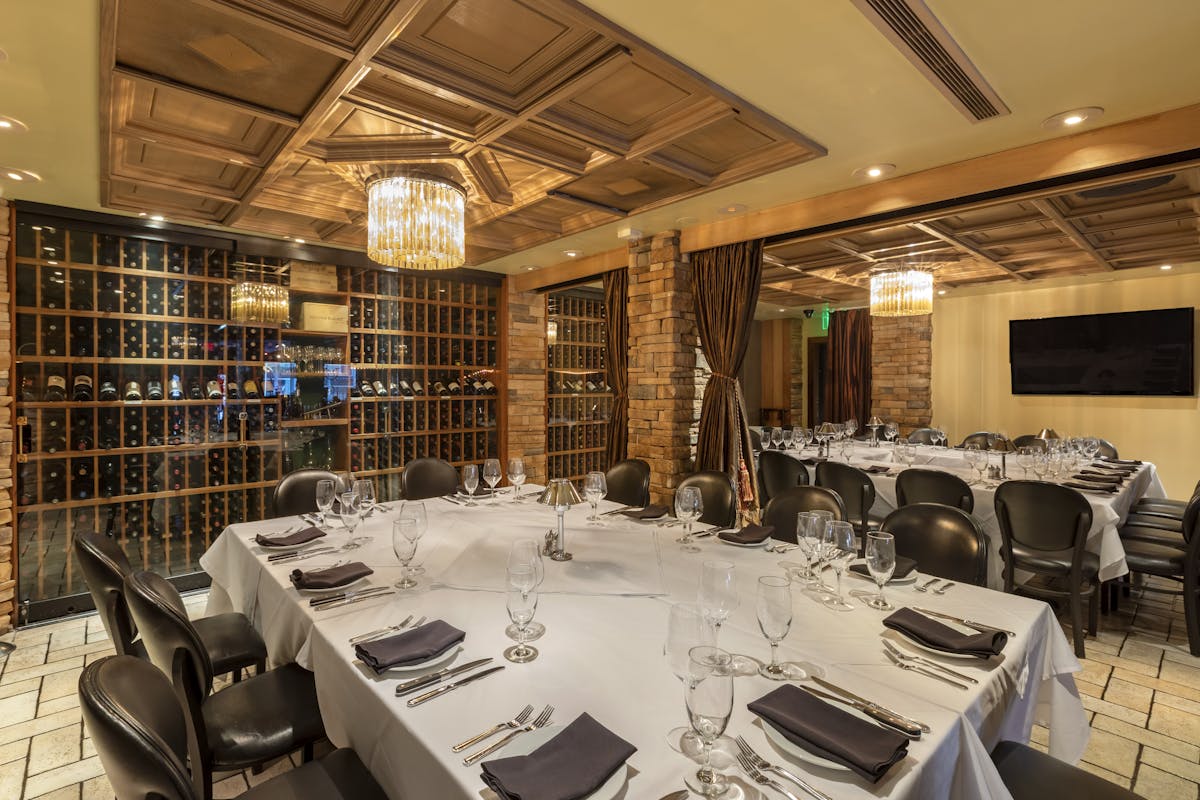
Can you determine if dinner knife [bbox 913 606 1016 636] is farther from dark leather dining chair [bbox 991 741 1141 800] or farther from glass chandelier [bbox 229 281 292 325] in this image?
glass chandelier [bbox 229 281 292 325]

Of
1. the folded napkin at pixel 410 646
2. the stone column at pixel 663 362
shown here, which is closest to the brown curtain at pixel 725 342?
the stone column at pixel 663 362

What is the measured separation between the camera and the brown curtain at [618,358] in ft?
15.8

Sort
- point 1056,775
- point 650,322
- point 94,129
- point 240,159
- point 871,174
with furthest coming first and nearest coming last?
point 650,322
point 871,174
point 240,159
point 94,129
point 1056,775

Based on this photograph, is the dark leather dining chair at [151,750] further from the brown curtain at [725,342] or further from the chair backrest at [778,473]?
the chair backrest at [778,473]

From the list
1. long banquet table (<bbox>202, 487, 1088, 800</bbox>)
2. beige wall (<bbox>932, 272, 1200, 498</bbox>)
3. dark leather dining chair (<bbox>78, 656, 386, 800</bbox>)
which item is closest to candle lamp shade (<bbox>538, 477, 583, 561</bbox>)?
long banquet table (<bbox>202, 487, 1088, 800</bbox>)

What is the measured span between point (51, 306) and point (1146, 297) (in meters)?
9.37

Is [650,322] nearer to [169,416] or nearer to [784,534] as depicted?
[784,534]

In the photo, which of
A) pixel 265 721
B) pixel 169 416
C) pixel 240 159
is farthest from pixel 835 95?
pixel 169 416

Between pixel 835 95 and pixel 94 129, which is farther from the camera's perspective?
pixel 94 129

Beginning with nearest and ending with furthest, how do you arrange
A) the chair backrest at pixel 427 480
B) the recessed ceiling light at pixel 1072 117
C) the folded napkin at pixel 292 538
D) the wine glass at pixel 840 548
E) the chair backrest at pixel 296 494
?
the wine glass at pixel 840 548 → the folded napkin at pixel 292 538 → the recessed ceiling light at pixel 1072 117 → the chair backrest at pixel 296 494 → the chair backrest at pixel 427 480

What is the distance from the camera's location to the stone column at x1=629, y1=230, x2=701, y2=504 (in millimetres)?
4234

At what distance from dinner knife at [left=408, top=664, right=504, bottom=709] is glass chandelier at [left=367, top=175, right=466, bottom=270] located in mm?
1850

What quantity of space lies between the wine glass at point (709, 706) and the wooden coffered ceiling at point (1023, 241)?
3.08 metres

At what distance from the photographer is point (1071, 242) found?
476 centimetres
